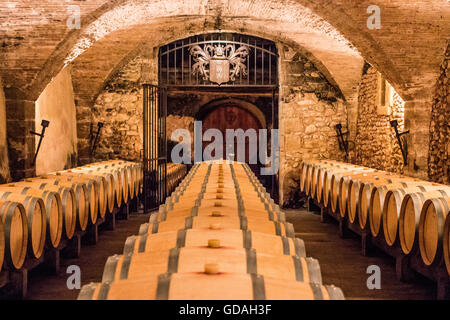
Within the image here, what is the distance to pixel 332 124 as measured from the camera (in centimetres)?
825

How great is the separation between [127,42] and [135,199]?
2614 mm

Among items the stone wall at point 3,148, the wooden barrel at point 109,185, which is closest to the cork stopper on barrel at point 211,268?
the wooden barrel at point 109,185

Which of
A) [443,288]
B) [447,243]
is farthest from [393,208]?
[447,243]

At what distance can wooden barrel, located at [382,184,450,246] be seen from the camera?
3859mm

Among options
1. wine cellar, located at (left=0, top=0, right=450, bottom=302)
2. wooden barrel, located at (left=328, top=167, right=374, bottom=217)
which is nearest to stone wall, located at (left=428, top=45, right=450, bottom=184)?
wine cellar, located at (left=0, top=0, right=450, bottom=302)

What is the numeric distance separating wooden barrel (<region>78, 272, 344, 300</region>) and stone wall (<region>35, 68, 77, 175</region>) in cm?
528

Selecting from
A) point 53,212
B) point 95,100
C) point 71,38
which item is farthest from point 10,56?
point 95,100

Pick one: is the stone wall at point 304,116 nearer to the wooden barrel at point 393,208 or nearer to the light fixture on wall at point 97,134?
the light fixture on wall at point 97,134

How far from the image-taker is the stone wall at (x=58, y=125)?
6.51m

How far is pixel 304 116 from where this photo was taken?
819cm

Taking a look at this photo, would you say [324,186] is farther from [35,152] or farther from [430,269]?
[35,152]

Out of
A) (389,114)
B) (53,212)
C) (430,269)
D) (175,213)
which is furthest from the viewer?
(389,114)

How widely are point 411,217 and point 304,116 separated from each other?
4.77 meters

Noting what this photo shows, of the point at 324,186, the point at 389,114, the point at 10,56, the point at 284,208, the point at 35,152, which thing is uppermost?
the point at 10,56
